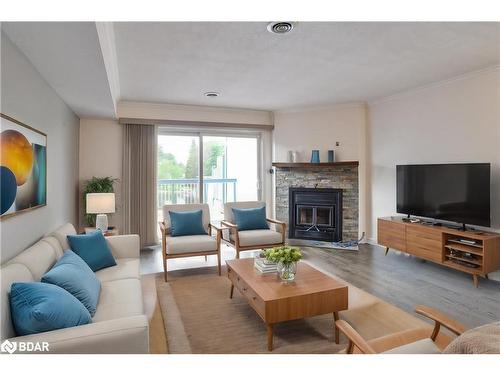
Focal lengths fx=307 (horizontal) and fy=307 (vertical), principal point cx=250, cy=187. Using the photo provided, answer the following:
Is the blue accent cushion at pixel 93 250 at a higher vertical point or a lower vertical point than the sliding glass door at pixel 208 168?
lower

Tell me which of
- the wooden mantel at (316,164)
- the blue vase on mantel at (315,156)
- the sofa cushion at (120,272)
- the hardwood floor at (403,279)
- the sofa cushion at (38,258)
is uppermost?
the blue vase on mantel at (315,156)

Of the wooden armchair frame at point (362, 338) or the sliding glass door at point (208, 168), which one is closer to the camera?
the wooden armchair frame at point (362, 338)

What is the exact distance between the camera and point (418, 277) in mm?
3807

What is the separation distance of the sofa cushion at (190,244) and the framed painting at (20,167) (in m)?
1.49

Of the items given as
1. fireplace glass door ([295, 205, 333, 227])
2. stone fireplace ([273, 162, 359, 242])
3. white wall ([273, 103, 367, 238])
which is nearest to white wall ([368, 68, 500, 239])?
white wall ([273, 103, 367, 238])

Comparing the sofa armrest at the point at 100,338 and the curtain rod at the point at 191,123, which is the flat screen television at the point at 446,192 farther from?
the sofa armrest at the point at 100,338

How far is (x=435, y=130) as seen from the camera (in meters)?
4.40

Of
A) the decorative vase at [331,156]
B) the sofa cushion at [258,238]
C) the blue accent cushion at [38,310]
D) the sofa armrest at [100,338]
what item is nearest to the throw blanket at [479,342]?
the sofa armrest at [100,338]

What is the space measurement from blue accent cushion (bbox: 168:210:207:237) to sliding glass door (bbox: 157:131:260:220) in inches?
59.6

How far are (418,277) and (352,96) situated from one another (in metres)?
2.93

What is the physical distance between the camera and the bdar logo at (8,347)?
55.7 inches
